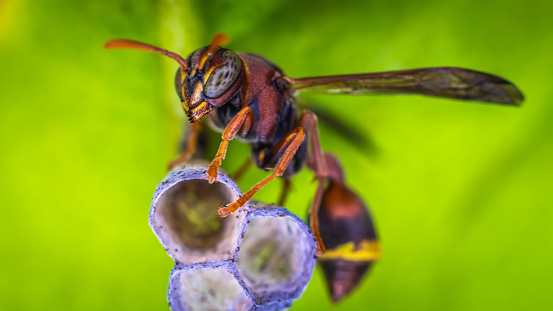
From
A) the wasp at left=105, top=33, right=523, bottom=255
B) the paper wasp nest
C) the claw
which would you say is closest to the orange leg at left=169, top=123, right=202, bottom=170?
the wasp at left=105, top=33, right=523, bottom=255

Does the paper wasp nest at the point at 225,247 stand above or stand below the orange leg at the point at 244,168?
below

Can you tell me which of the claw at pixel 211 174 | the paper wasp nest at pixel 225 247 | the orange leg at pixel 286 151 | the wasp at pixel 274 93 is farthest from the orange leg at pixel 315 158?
the claw at pixel 211 174

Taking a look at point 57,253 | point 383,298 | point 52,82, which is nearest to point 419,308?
point 383,298

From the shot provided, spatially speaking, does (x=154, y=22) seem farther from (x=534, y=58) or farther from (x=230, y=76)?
(x=534, y=58)

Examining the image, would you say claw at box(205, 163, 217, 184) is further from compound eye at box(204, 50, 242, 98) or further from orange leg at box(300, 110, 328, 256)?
orange leg at box(300, 110, 328, 256)

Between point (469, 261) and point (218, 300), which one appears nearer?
point (218, 300)

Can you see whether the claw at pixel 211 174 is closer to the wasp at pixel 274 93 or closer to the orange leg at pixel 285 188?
the wasp at pixel 274 93
